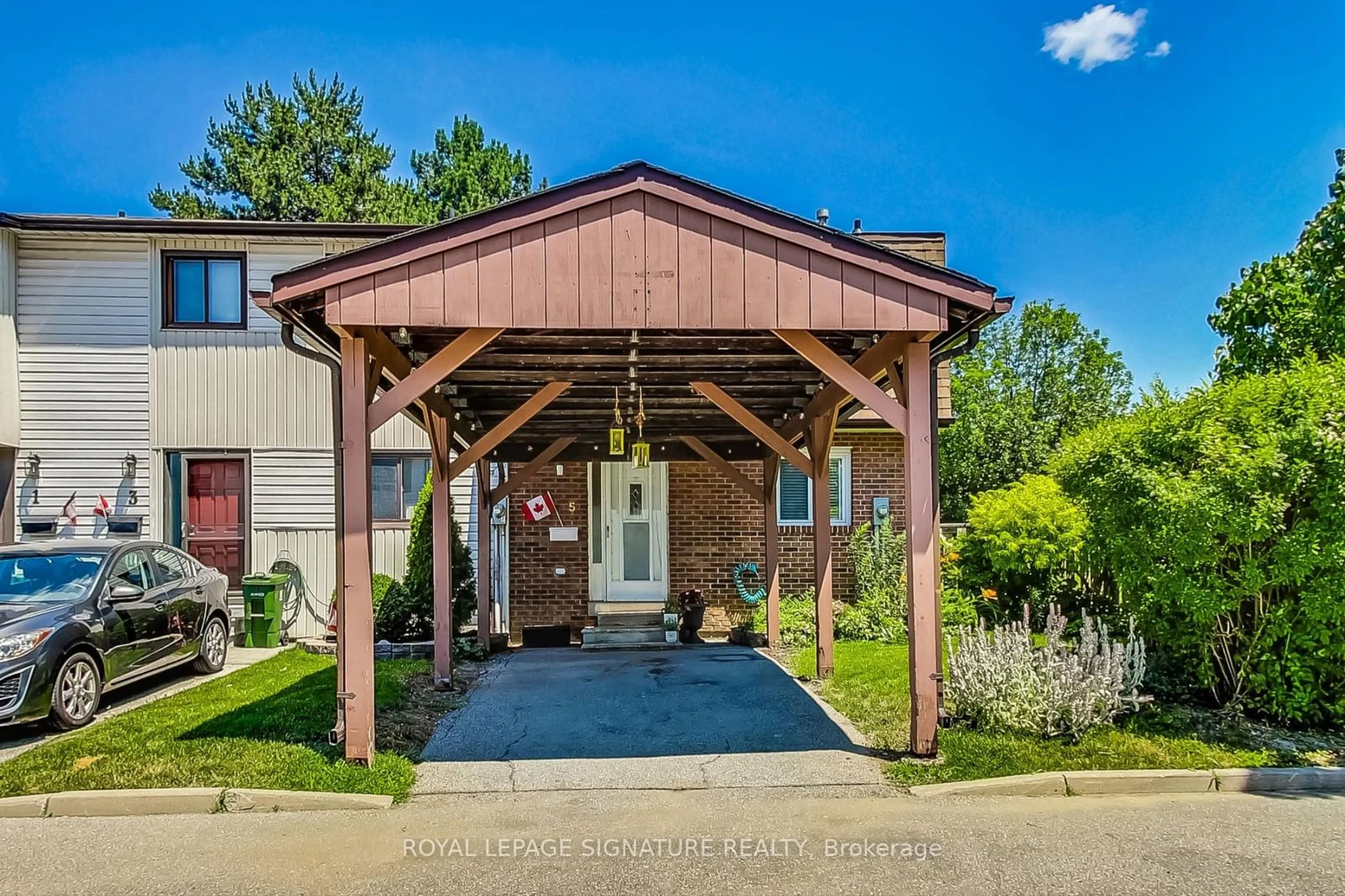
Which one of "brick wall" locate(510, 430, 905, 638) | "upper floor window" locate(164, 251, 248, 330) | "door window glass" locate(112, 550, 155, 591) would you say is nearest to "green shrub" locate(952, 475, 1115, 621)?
"brick wall" locate(510, 430, 905, 638)

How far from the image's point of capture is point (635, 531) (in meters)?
13.7

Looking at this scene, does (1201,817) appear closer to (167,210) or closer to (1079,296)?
(1079,296)

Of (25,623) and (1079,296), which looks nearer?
(25,623)

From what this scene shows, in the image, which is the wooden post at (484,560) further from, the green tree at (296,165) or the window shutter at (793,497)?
the green tree at (296,165)

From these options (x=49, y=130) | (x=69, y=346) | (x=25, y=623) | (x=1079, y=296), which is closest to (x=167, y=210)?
(x=49, y=130)

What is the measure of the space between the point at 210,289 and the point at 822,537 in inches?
378

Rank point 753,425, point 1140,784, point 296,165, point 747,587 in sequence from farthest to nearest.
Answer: point 296,165 → point 747,587 → point 753,425 → point 1140,784

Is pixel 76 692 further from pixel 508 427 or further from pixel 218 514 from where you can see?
pixel 218 514

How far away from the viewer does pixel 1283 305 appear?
1426 cm

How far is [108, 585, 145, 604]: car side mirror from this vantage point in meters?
7.99

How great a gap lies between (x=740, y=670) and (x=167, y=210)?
25754mm

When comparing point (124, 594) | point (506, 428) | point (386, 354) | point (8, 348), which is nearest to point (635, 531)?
point (506, 428)

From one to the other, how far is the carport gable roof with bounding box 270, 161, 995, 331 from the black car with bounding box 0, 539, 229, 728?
3811 millimetres

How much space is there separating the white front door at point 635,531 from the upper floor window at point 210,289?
5933 mm
